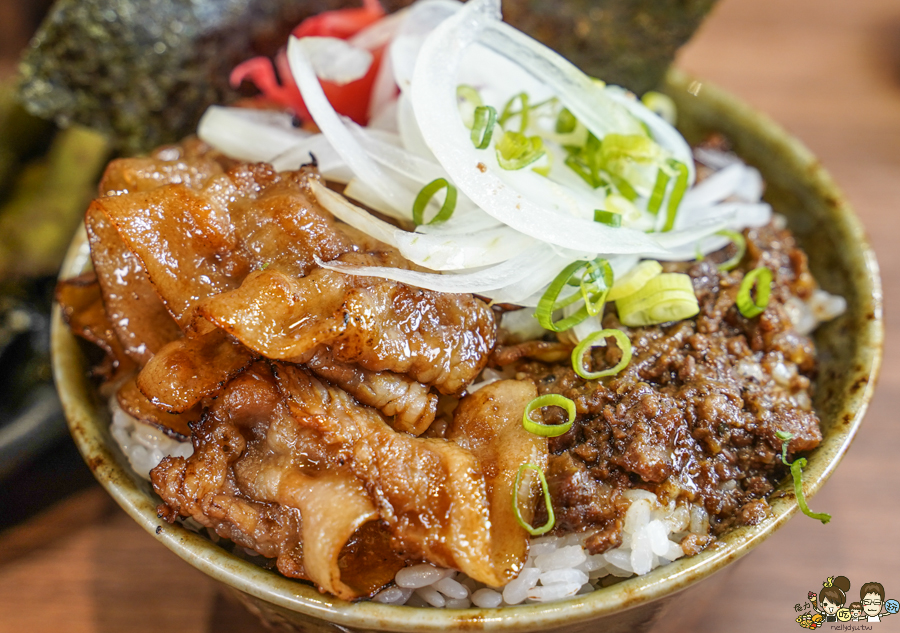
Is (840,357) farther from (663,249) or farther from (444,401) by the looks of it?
(444,401)

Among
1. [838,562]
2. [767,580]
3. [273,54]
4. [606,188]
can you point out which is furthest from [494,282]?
[273,54]

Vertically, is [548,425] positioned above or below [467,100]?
below

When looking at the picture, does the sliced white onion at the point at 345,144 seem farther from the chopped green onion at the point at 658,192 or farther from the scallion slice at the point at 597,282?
the chopped green onion at the point at 658,192

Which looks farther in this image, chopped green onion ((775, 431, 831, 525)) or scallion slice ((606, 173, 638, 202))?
scallion slice ((606, 173, 638, 202))

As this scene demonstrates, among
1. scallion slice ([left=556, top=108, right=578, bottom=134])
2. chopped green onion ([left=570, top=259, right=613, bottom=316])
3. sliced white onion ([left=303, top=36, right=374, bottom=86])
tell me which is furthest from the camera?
sliced white onion ([left=303, top=36, right=374, bottom=86])

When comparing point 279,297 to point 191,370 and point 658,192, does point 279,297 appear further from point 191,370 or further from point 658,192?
point 658,192

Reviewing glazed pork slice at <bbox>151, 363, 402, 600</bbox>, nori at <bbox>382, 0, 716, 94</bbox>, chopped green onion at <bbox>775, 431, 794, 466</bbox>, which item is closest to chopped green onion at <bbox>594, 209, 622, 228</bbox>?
chopped green onion at <bbox>775, 431, 794, 466</bbox>

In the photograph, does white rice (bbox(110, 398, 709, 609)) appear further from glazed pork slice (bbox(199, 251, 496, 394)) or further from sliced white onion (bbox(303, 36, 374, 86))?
sliced white onion (bbox(303, 36, 374, 86))

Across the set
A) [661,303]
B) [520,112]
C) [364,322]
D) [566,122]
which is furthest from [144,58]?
[661,303]
